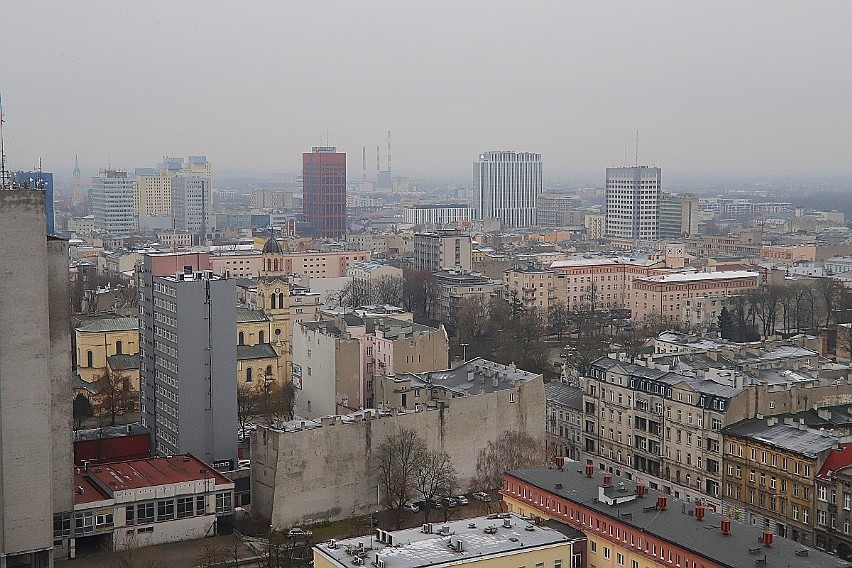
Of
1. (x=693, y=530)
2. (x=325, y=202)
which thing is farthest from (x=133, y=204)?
(x=693, y=530)

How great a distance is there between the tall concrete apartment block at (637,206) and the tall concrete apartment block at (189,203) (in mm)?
44286

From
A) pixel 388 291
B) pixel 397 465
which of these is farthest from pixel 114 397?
pixel 388 291

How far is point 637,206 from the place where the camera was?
364 ft

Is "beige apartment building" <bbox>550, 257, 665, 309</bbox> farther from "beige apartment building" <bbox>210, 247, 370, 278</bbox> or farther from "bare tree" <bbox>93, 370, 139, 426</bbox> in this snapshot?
"bare tree" <bbox>93, 370, 139, 426</bbox>

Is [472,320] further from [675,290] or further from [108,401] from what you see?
[108,401]

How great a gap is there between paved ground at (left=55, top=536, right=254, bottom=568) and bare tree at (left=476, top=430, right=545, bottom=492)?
6.32 meters

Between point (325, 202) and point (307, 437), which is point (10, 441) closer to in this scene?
point (307, 437)

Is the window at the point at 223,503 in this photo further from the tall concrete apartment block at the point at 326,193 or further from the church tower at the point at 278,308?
the tall concrete apartment block at the point at 326,193

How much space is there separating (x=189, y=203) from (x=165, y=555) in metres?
108

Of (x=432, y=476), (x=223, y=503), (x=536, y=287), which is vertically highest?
(x=536, y=287)

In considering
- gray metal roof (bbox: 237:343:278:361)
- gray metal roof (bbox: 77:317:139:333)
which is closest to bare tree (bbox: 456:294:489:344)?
gray metal roof (bbox: 237:343:278:361)

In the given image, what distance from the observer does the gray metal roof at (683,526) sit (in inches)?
659

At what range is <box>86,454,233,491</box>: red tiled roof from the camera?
23.6 meters

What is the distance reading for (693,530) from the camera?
17938mm
